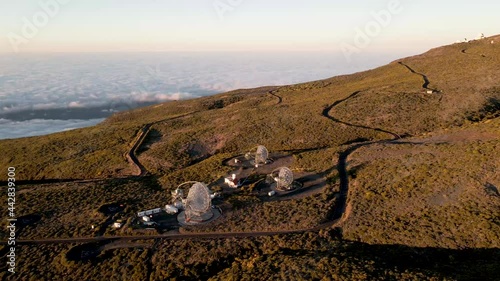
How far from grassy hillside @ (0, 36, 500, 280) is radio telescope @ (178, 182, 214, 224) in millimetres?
2231

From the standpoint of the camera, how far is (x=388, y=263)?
30594 millimetres

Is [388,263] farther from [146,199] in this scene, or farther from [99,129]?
[99,129]

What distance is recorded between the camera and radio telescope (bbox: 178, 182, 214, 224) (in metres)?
40.2

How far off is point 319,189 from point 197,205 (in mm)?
18431

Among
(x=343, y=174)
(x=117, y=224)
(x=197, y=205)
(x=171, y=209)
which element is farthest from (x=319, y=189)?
(x=117, y=224)

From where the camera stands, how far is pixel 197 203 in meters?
40.6

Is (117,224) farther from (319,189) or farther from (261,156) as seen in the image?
(319,189)

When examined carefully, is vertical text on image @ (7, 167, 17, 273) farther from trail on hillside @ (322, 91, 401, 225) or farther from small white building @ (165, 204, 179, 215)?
trail on hillside @ (322, 91, 401, 225)

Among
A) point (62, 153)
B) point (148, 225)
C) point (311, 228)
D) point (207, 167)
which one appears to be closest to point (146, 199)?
point (148, 225)

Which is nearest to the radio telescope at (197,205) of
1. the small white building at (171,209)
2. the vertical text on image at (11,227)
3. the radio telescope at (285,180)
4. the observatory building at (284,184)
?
the small white building at (171,209)

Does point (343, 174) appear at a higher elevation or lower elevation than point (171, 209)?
higher

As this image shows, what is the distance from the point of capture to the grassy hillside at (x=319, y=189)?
32.9 metres

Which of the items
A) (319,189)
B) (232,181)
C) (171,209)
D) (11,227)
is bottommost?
(11,227)

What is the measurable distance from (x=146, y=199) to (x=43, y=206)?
48.7 feet
